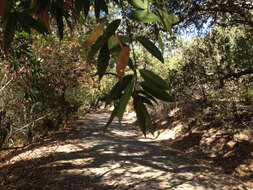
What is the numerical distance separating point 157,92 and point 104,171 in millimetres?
4609

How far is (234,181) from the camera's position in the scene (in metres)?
4.43

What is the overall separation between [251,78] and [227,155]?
2.44 m

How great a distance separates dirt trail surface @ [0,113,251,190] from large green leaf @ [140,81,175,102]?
3842 millimetres

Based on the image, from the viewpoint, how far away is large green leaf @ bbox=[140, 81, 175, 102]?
0.59 metres

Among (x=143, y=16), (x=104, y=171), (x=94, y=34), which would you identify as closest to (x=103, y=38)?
(x=94, y=34)

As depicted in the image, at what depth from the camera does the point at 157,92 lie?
60 centimetres

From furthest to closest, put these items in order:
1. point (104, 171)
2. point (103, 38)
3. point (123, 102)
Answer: point (104, 171), point (103, 38), point (123, 102)

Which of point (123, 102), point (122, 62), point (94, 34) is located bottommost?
point (123, 102)

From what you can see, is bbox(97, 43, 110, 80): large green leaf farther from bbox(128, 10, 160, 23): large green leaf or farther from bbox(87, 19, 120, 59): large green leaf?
bbox(128, 10, 160, 23): large green leaf

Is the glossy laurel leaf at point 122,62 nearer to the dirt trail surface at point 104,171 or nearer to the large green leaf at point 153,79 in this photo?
the large green leaf at point 153,79

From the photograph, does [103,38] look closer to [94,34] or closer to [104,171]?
[94,34]

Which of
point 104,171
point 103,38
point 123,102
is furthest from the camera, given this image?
point 104,171

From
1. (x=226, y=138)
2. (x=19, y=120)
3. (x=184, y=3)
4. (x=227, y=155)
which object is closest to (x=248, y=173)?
(x=227, y=155)

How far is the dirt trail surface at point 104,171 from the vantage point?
13.1 feet
